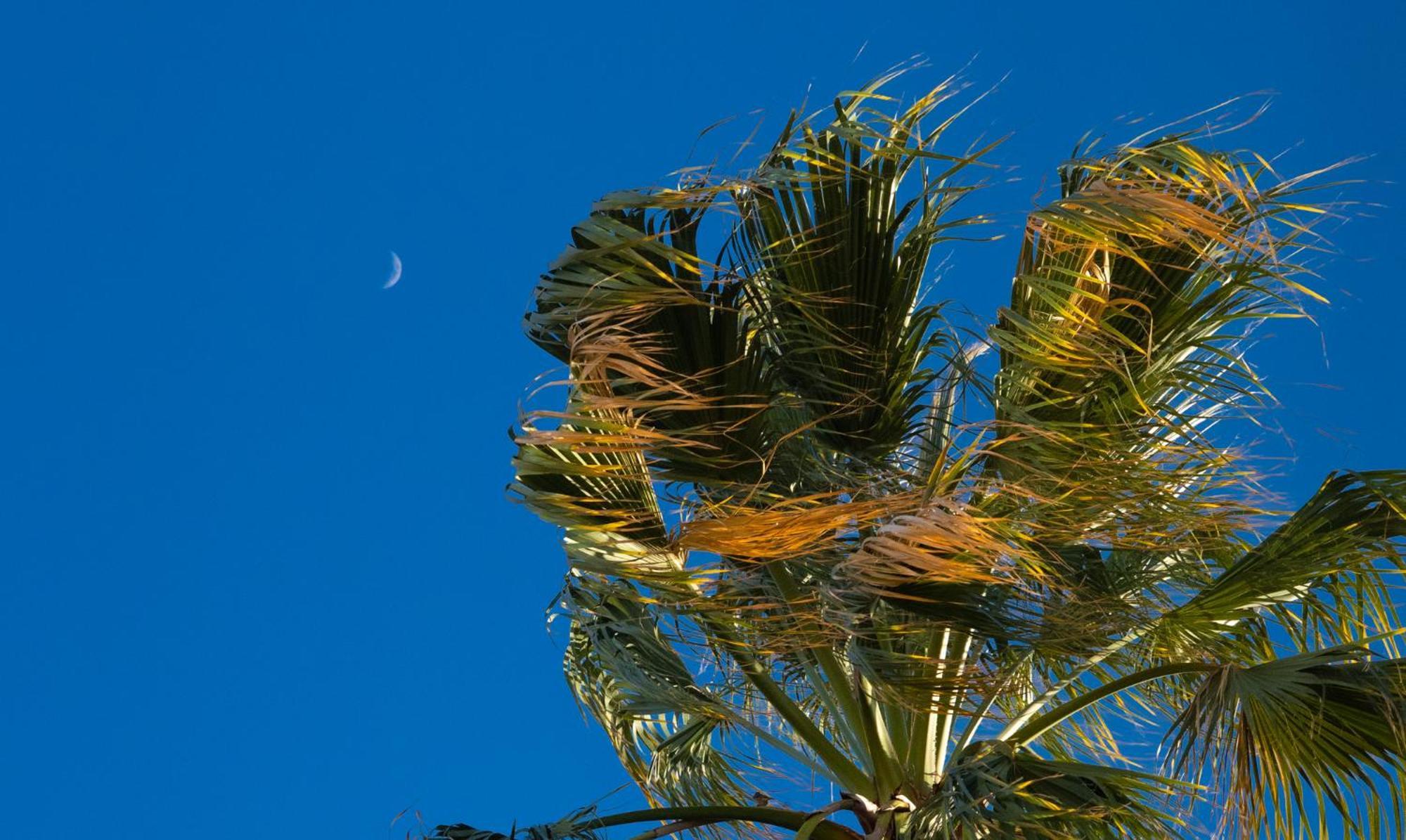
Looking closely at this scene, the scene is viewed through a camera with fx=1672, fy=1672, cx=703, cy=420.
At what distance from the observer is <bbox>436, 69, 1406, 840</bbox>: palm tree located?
11.8 ft

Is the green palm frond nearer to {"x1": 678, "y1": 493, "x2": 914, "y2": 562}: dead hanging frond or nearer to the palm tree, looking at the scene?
the palm tree

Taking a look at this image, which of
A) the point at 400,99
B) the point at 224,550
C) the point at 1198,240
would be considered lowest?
the point at 1198,240

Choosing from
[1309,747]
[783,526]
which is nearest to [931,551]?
[783,526]

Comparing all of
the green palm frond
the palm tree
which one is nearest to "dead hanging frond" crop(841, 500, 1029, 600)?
the palm tree

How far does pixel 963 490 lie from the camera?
11.9ft

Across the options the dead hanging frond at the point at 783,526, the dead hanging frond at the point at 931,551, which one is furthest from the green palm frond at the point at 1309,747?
the dead hanging frond at the point at 783,526

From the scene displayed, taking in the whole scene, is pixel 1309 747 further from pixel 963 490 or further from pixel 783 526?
pixel 783 526

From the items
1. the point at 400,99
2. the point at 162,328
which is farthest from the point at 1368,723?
the point at 400,99

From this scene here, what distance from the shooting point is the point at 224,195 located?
235 ft

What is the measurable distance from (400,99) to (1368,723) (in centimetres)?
8204

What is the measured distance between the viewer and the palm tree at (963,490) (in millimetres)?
3584

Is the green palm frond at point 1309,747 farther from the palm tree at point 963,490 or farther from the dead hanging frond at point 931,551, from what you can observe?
the dead hanging frond at point 931,551

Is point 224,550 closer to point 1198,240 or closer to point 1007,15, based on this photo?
point 1007,15

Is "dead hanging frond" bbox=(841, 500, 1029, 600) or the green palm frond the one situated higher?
Result: "dead hanging frond" bbox=(841, 500, 1029, 600)
